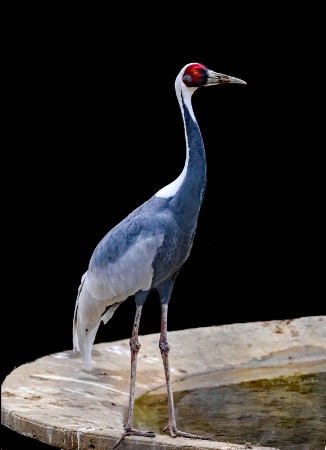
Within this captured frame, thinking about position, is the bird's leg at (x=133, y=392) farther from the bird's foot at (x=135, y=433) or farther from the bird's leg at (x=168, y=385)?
the bird's leg at (x=168, y=385)

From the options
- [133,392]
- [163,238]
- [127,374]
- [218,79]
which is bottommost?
[127,374]

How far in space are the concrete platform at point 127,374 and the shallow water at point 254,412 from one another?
161mm

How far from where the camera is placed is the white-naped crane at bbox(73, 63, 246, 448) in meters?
7.19

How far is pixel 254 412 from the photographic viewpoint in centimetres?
774

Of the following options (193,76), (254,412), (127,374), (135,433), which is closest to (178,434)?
(135,433)

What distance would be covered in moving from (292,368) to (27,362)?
1.74 metres

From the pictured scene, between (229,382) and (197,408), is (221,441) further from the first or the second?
(229,382)

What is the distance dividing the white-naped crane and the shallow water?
31 centimetres

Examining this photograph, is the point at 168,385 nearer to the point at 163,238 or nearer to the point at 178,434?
the point at 178,434

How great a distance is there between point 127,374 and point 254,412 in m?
1.13

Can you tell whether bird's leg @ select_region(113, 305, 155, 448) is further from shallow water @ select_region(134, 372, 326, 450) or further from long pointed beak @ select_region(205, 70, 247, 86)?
long pointed beak @ select_region(205, 70, 247, 86)

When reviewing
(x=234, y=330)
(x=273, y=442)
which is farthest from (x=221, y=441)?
(x=234, y=330)

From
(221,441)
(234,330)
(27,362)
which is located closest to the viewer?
(221,441)

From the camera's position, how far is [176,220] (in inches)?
284
